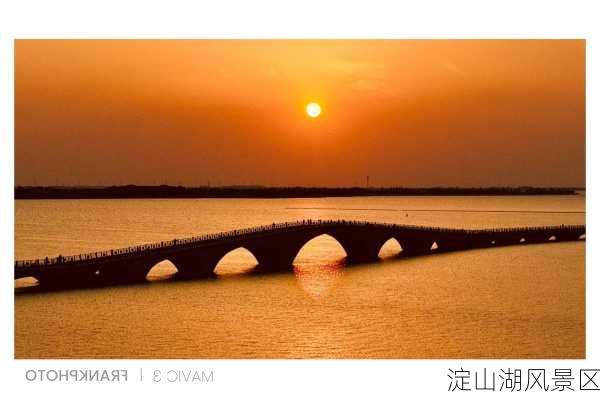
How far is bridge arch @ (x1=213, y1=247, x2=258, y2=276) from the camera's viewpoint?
58.5 metres

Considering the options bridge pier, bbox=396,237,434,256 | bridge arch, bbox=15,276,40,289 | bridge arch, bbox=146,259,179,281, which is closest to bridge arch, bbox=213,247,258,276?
bridge arch, bbox=146,259,179,281

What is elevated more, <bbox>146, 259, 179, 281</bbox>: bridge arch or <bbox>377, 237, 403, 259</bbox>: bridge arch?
<bbox>377, 237, 403, 259</bbox>: bridge arch

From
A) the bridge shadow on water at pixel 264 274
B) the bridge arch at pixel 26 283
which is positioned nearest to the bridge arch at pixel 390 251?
the bridge shadow on water at pixel 264 274

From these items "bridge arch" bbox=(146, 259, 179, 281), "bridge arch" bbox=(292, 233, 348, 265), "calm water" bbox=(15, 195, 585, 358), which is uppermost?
"bridge arch" bbox=(292, 233, 348, 265)

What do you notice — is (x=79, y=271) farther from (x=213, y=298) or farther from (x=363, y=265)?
(x=363, y=265)

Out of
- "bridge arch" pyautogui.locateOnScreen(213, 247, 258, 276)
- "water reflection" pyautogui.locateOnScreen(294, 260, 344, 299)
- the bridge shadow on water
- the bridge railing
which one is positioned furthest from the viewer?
"bridge arch" pyautogui.locateOnScreen(213, 247, 258, 276)

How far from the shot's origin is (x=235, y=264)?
64188 mm

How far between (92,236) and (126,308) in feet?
219

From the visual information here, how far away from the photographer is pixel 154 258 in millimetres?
50344

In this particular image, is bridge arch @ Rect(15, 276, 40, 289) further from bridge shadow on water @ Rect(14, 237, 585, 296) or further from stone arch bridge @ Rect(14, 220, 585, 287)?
stone arch bridge @ Rect(14, 220, 585, 287)

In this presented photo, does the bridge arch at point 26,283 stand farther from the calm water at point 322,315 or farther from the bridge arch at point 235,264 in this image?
the bridge arch at point 235,264

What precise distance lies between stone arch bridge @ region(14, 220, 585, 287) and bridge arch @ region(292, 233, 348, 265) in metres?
1.26

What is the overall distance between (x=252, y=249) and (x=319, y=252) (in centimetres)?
2203
